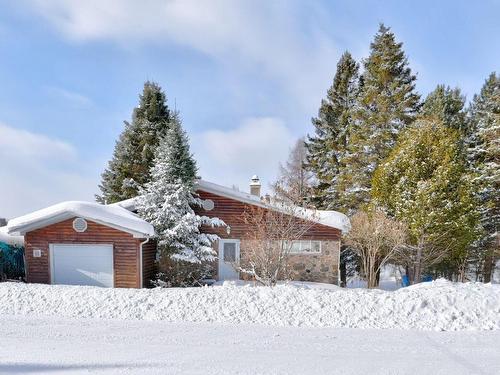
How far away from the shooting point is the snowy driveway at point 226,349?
4902 millimetres

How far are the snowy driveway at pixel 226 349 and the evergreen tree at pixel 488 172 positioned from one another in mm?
11493

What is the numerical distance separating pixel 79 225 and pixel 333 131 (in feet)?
51.4

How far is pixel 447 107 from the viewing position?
19609mm

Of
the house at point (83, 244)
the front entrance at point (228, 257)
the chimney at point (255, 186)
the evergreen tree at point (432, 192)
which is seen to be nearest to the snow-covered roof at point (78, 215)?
the house at point (83, 244)

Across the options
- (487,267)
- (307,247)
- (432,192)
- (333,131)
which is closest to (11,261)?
(307,247)

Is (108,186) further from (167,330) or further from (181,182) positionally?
(167,330)

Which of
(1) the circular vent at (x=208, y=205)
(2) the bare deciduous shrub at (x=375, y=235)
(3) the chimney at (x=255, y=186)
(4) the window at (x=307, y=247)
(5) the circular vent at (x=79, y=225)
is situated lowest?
(4) the window at (x=307, y=247)

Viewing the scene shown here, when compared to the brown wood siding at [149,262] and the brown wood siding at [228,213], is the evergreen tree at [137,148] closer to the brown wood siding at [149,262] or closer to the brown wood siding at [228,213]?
the brown wood siding at [228,213]

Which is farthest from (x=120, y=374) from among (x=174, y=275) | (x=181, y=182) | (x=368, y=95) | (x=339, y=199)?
(x=368, y=95)

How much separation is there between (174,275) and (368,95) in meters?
13.6

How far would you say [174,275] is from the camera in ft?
42.9

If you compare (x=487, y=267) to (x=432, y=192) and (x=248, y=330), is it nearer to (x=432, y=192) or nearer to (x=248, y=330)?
(x=432, y=192)

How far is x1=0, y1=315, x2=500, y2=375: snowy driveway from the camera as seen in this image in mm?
4902

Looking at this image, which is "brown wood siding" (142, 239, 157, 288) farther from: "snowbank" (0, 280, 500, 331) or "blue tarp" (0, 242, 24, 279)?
"blue tarp" (0, 242, 24, 279)
